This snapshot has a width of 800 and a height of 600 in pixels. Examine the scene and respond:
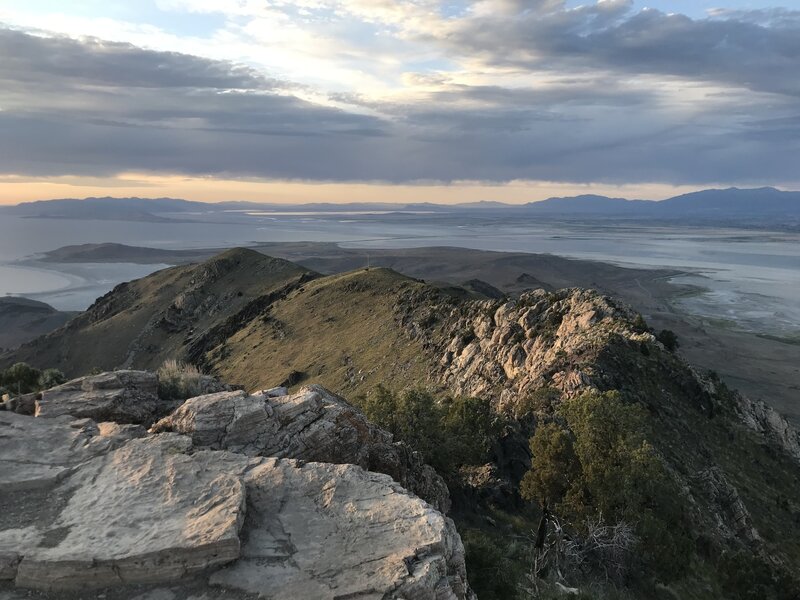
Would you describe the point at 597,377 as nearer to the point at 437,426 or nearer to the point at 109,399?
the point at 437,426

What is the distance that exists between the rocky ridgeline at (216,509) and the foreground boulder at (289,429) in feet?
0.15

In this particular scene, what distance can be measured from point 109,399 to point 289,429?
23.2ft

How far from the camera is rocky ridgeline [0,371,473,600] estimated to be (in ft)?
35.3

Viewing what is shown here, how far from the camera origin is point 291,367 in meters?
69.8

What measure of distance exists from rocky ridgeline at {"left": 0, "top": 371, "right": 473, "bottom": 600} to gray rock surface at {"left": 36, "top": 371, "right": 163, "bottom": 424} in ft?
0.40

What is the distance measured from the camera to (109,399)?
1955 cm

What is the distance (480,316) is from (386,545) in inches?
1836

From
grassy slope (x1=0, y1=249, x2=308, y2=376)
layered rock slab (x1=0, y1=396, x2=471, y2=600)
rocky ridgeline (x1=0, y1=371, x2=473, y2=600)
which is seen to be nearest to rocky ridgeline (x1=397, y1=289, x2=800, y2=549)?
rocky ridgeline (x1=0, y1=371, x2=473, y2=600)

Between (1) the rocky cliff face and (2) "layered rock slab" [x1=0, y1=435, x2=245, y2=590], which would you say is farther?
(1) the rocky cliff face

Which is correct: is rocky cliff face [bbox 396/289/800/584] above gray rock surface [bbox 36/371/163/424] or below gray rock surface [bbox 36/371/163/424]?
below

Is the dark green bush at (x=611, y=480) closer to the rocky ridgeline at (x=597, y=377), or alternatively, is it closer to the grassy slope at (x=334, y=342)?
the rocky ridgeline at (x=597, y=377)

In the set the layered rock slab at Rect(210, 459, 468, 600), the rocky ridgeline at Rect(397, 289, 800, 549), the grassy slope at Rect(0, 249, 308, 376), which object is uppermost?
the layered rock slab at Rect(210, 459, 468, 600)

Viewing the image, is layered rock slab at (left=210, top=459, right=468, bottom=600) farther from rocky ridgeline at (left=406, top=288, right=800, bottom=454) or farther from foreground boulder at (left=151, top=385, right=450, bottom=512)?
rocky ridgeline at (left=406, top=288, right=800, bottom=454)

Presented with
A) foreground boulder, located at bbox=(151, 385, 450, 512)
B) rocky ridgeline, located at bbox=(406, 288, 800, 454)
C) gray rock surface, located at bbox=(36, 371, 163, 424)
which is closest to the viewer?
foreground boulder, located at bbox=(151, 385, 450, 512)
